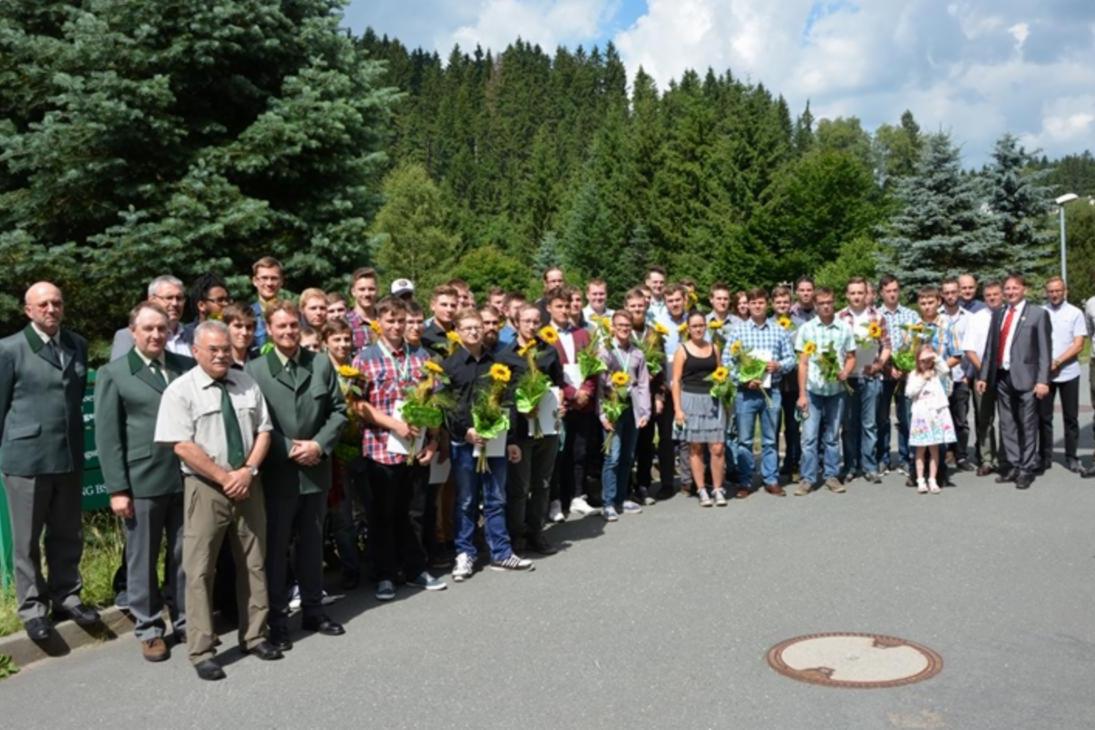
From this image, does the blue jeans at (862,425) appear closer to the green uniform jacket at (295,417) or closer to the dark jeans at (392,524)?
the dark jeans at (392,524)

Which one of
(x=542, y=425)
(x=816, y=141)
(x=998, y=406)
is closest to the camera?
(x=542, y=425)

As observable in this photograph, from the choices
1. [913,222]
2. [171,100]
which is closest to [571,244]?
[913,222]

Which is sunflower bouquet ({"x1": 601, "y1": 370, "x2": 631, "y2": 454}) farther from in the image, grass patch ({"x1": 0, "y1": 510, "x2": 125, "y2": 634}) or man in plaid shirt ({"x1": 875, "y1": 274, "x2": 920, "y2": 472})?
grass patch ({"x1": 0, "y1": 510, "x2": 125, "y2": 634})

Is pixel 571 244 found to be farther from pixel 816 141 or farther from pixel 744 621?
pixel 744 621

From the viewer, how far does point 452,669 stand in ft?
19.3

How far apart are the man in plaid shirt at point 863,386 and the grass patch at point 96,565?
7.69m

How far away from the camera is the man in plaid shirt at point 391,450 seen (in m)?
7.49

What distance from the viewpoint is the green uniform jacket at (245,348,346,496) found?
258 inches

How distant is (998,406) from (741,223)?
5279 centimetres

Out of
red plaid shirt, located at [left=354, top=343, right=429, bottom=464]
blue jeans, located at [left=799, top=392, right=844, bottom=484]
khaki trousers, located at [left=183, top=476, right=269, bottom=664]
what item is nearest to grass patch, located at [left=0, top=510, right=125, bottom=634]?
khaki trousers, located at [left=183, top=476, right=269, bottom=664]

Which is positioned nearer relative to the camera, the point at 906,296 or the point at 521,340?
the point at 521,340

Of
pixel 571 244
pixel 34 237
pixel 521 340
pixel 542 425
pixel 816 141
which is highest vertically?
pixel 816 141

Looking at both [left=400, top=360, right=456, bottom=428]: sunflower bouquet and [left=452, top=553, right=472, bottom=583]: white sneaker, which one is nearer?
[left=400, top=360, right=456, bottom=428]: sunflower bouquet

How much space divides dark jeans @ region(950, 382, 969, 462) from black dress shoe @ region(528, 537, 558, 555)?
5.85m
